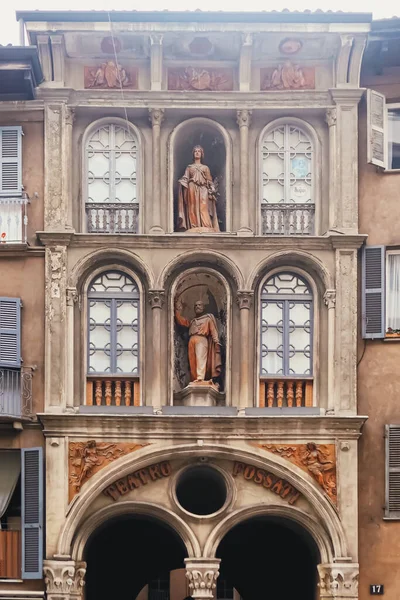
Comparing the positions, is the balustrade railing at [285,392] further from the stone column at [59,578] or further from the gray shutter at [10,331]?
the stone column at [59,578]

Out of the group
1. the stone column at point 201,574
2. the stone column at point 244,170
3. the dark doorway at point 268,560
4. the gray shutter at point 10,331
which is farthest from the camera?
the dark doorway at point 268,560

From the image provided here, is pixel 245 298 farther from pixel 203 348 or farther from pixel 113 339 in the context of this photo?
pixel 113 339

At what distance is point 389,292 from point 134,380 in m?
5.82

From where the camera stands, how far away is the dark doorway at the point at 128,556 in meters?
38.6

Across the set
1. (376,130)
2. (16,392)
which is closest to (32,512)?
(16,392)

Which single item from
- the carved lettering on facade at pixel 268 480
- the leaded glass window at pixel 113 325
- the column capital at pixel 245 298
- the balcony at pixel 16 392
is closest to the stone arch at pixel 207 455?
the carved lettering on facade at pixel 268 480

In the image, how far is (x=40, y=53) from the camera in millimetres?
36219

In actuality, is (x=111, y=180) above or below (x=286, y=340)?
above

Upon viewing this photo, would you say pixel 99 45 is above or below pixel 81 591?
above

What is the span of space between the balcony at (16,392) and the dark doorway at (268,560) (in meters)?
5.66

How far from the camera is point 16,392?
35.3 m

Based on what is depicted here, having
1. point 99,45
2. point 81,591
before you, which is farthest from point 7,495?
point 99,45

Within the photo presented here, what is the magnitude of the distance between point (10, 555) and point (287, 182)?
32.5ft

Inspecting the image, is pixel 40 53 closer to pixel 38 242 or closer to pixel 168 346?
pixel 38 242
